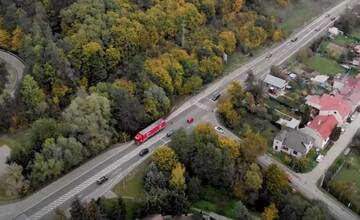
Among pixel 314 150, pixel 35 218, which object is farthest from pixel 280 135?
pixel 35 218

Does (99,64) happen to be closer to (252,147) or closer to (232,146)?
(232,146)

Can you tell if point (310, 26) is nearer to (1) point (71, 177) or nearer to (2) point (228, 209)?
(2) point (228, 209)

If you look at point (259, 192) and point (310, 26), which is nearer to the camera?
point (259, 192)

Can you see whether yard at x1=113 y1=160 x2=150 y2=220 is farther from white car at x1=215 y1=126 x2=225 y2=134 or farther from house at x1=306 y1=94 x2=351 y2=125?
house at x1=306 y1=94 x2=351 y2=125

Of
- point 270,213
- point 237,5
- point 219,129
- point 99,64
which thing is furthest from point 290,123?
point 237,5

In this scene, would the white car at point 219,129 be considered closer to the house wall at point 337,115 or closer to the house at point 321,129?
the house at point 321,129

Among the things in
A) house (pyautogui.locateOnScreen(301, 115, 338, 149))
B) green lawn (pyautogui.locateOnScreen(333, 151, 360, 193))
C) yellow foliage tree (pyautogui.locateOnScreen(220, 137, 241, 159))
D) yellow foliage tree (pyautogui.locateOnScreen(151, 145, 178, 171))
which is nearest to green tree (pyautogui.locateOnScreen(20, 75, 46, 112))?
yellow foliage tree (pyautogui.locateOnScreen(151, 145, 178, 171))
